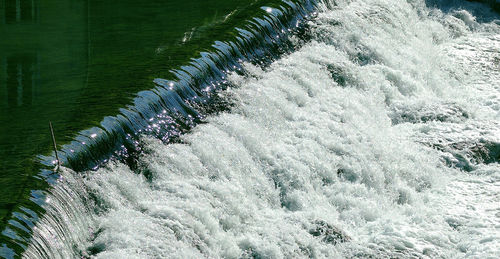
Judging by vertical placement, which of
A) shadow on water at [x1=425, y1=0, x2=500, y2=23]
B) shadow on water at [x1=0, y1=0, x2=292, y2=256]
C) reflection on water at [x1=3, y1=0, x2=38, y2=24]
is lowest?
shadow on water at [x1=425, y1=0, x2=500, y2=23]

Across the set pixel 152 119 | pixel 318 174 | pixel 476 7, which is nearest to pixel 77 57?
pixel 152 119

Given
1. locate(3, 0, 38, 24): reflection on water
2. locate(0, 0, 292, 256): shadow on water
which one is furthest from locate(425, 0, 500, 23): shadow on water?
locate(3, 0, 38, 24): reflection on water

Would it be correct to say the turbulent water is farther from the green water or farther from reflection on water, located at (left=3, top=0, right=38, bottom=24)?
reflection on water, located at (left=3, top=0, right=38, bottom=24)

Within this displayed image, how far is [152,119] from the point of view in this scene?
21.3ft

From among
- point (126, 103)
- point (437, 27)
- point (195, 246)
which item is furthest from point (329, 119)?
point (437, 27)

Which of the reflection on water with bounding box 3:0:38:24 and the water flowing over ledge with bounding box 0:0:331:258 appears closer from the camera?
the water flowing over ledge with bounding box 0:0:331:258

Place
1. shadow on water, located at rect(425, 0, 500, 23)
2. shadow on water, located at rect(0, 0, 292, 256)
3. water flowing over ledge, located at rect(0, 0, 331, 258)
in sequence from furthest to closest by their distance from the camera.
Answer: shadow on water, located at rect(425, 0, 500, 23) → shadow on water, located at rect(0, 0, 292, 256) → water flowing over ledge, located at rect(0, 0, 331, 258)

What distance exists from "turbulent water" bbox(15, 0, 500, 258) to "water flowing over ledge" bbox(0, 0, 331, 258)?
48mm

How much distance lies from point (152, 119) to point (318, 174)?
1678 millimetres

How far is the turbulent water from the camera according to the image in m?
5.21

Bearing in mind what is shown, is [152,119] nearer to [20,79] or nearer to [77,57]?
Result: [20,79]

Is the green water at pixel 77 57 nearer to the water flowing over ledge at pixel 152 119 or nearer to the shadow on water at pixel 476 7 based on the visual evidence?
the water flowing over ledge at pixel 152 119

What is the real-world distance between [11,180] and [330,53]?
18.0 ft

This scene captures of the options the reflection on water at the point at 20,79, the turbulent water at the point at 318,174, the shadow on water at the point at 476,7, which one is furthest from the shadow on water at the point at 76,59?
the shadow on water at the point at 476,7
